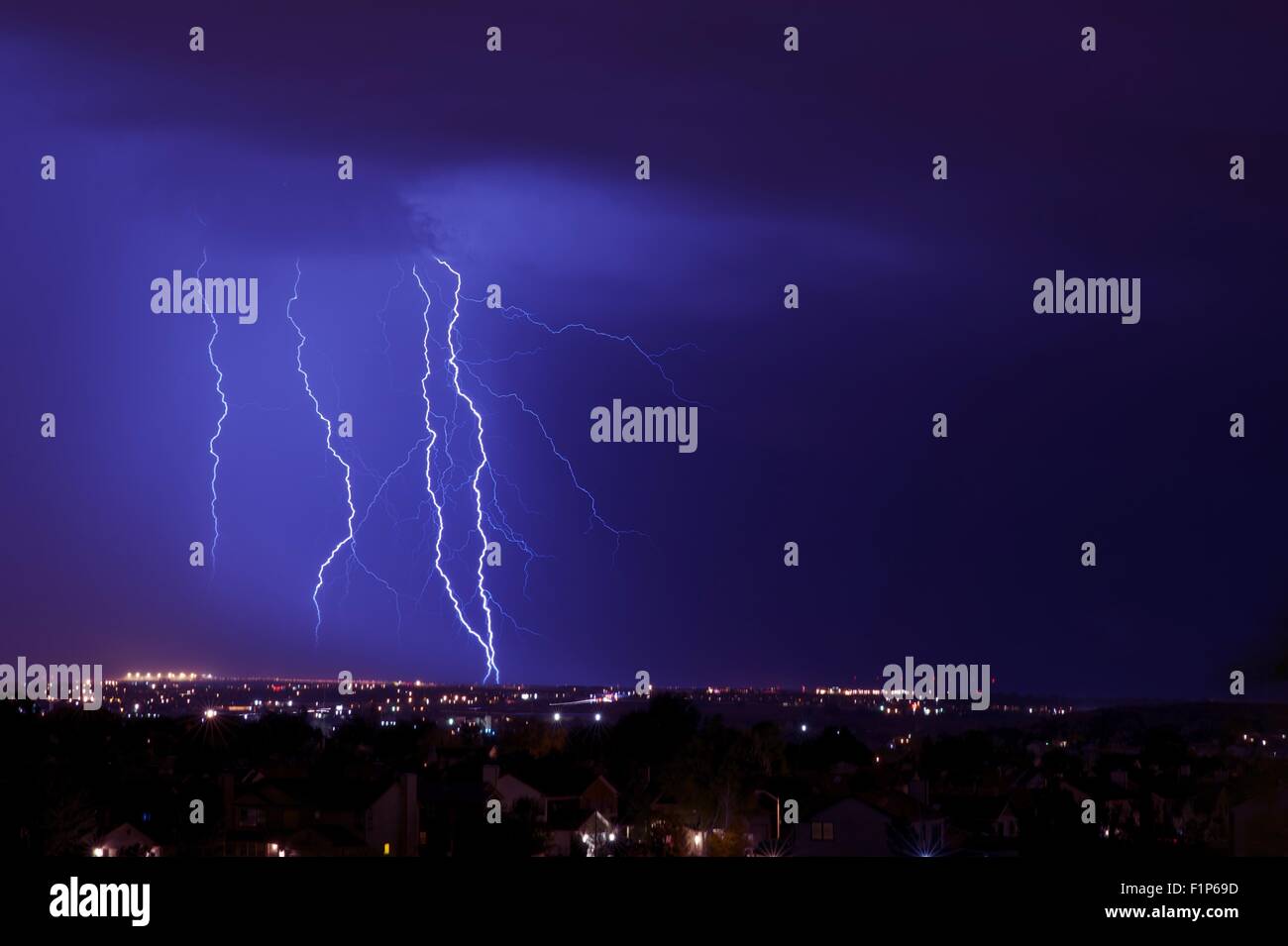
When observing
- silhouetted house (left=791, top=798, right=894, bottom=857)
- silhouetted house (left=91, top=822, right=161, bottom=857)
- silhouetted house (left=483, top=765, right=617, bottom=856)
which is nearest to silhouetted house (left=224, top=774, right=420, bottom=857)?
silhouetted house (left=91, top=822, right=161, bottom=857)

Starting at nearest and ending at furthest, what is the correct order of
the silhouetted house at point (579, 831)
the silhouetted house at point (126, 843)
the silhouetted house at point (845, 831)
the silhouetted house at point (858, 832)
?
1. the silhouetted house at point (126, 843)
2. the silhouetted house at point (858, 832)
3. the silhouetted house at point (845, 831)
4. the silhouetted house at point (579, 831)

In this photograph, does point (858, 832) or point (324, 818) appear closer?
point (858, 832)

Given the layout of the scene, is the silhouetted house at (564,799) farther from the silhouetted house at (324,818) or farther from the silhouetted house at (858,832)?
the silhouetted house at (858,832)

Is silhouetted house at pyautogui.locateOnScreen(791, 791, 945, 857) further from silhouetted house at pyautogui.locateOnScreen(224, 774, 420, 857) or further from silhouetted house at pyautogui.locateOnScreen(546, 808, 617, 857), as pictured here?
silhouetted house at pyautogui.locateOnScreen(224, 774, 420, 857)

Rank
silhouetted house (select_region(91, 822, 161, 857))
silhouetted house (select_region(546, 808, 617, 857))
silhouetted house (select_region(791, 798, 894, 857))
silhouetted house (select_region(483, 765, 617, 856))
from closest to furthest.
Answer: silhouetted house (select_region(91, 822, 161, 857)) < silhouetted house (select_region(791, 798, 894, 857)) < silhouetted house (select_region(546, 808, 617, 857)) < silhouetted house (select_region(483, 765, 617, 856))

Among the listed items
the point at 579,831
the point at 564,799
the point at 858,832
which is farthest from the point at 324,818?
the point at 858,832

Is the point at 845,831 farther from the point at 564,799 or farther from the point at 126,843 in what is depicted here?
the point at 126,843

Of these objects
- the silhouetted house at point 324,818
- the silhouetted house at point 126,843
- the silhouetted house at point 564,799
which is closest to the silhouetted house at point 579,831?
the silhouetted house at point 564,799

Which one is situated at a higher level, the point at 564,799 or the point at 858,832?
the point at 564,799

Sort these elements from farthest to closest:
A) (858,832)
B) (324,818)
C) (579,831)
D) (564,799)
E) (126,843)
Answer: (564,799), (579,831), (324,818), (858,832), (126,843)

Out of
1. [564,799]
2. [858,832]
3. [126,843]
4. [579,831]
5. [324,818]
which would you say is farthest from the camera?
[564,799]
